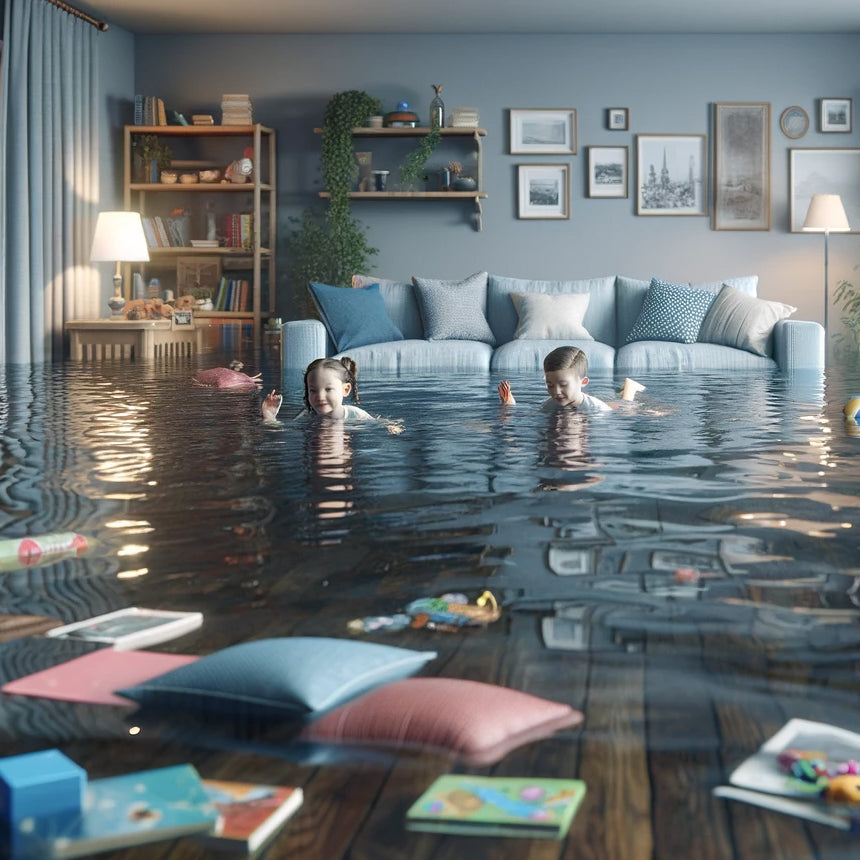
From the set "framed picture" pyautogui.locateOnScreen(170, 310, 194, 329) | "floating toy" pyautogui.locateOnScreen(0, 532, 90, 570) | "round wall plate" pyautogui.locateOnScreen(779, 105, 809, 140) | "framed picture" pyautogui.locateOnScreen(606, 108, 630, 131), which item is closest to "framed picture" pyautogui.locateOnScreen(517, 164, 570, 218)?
"framed picture" pyautogui.locateOnScreen(606, 108, 630, 131)

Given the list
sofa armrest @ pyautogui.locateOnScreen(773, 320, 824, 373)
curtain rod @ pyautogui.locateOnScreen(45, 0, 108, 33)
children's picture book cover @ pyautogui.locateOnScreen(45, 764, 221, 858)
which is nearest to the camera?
children's picture book cover @ pyautogui.locateOnScreen(45, 764, 221, 858)

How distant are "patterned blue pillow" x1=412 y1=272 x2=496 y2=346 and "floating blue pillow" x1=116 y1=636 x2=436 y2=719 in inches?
230

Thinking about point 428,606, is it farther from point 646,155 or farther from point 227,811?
point 646,155

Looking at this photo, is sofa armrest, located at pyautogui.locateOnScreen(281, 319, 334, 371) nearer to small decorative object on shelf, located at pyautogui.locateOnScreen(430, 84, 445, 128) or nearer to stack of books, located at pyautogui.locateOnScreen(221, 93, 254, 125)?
small decorative object on shelf, located at pyautogui.locateOnScreen(430, 84, 445, 128)

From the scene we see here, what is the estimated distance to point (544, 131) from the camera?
360 inches

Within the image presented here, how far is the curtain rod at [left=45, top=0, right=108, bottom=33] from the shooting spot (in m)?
7.95

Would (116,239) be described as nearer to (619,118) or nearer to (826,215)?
(619,118)

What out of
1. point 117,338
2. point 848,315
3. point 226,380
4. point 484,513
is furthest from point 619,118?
point 484,513

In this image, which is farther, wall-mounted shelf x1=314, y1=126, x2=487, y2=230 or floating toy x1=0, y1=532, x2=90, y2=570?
wall-mounted shelf x1=314, y1=126, x2=487, y2=230

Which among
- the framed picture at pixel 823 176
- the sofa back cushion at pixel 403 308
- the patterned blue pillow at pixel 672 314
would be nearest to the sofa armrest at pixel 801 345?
the patterned blue pillow at pixel 672 314

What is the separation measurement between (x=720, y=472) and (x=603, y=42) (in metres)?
6.52

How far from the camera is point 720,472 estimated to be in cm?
333

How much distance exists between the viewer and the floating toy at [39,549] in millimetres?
2262

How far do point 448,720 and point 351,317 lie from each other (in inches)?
232
